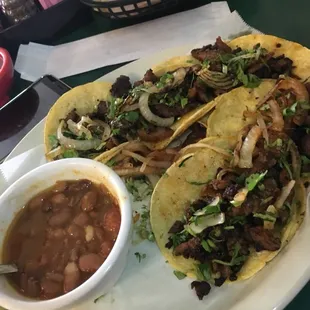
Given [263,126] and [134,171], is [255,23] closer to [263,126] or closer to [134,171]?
[263,126]

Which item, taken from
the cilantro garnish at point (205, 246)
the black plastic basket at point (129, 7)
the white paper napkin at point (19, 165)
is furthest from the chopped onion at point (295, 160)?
the black plastic basket at point (129, 7)

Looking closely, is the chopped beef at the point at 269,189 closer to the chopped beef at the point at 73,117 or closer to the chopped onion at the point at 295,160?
the chopped onion at the point at 295,160

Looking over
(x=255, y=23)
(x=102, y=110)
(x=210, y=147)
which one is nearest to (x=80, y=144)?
(x=102, y=110)

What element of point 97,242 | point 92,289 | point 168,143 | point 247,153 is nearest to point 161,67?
point 168,143

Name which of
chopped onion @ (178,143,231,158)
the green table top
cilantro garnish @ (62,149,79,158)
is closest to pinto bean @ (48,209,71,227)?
cilantro garnish @ (62,149,79,158)

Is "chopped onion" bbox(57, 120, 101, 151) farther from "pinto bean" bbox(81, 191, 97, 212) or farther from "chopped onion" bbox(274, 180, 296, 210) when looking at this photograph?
"chopped onion" bbox(274, 180, 296, 210)

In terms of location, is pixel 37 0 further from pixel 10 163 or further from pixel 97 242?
pixel 97 242
